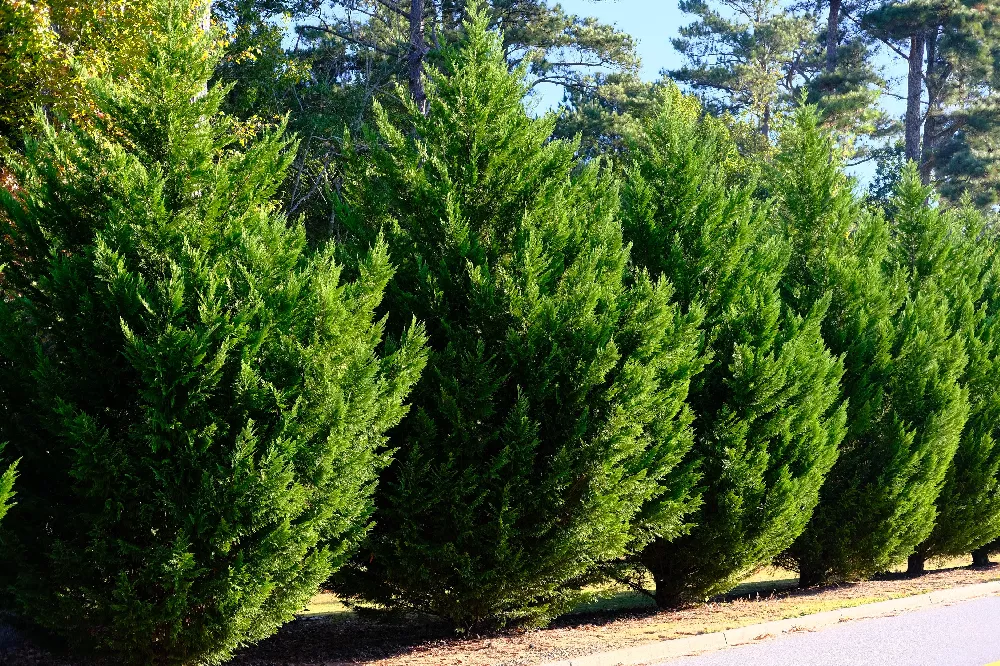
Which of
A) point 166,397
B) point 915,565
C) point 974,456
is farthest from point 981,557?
point 166,397

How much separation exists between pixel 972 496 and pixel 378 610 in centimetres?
1104

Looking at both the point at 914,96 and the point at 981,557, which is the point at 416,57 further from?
the point at 914,96

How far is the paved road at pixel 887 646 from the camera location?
8141mm

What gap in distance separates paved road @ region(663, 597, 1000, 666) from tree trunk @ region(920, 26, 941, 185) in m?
33.4

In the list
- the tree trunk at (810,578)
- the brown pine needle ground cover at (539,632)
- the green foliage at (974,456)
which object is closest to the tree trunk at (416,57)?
the brown pine needle ground cover at (539,632)

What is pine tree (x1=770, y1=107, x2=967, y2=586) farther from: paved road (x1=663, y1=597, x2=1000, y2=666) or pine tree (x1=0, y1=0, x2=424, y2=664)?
pine tree (x1=0, y1=0, x2=424, y2=664)

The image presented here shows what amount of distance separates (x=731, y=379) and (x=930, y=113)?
33748mm

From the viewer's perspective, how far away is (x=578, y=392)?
31.4 ft

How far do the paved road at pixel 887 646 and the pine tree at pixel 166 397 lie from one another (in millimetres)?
3877

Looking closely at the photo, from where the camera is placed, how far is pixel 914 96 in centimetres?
3691

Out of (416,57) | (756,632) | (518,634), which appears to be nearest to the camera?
(756,632)

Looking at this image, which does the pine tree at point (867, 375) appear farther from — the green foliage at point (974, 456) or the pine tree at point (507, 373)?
the pine tree at point (507, 373)

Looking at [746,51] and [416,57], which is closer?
[416,57]

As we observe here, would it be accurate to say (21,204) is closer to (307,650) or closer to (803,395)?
(307,650)
